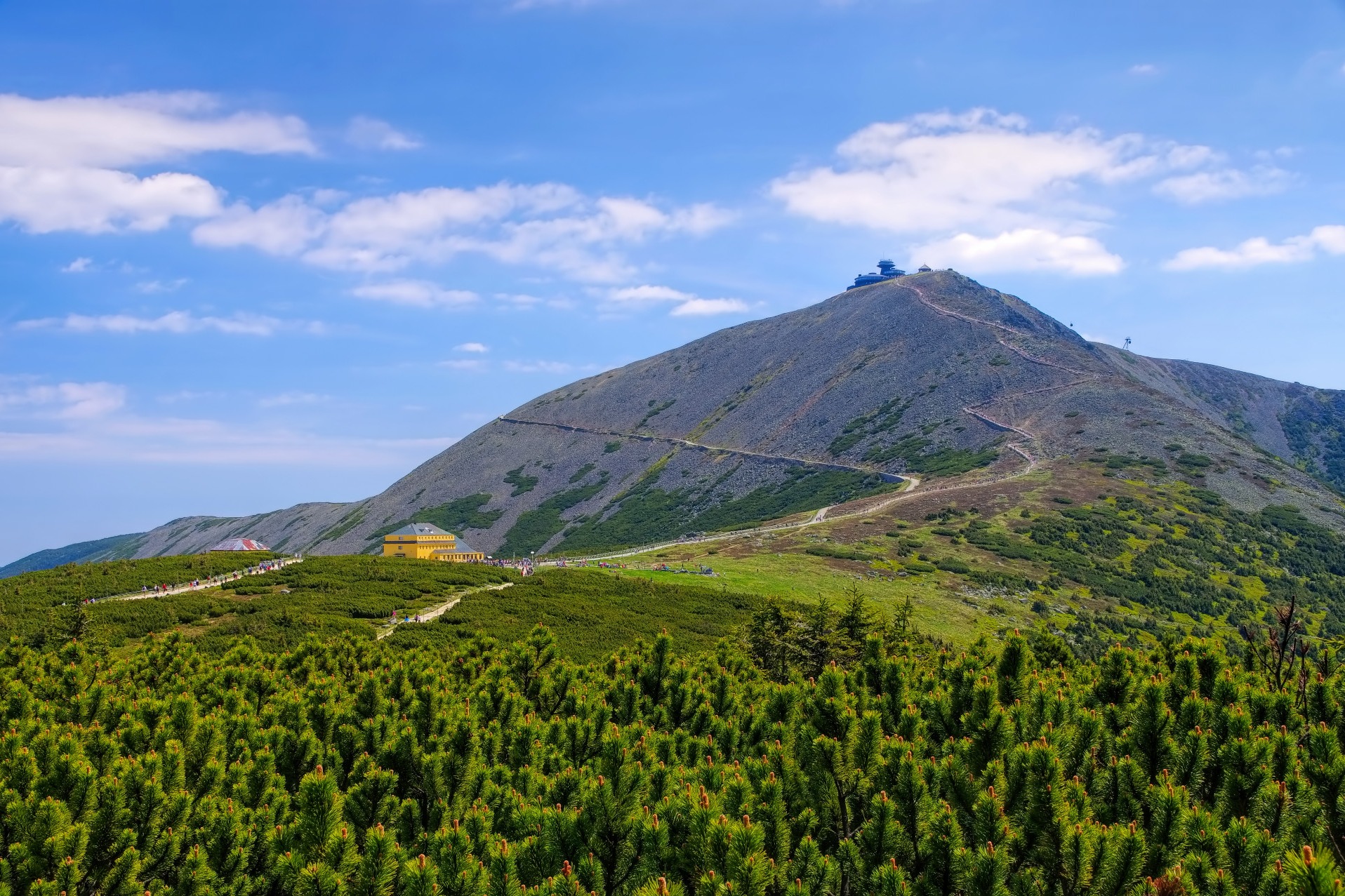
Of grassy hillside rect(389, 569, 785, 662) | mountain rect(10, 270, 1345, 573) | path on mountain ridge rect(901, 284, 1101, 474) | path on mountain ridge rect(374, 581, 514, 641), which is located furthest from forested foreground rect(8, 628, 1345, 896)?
path on mountain ridge rect(901, 284, 1101, 474)

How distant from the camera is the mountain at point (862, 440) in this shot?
364 ft

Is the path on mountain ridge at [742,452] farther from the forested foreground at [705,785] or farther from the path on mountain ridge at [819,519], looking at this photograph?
the forested foreground at [705,785]

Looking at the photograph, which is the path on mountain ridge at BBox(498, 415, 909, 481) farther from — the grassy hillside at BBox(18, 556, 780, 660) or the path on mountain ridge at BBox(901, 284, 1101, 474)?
the grassy hillside at BBox(18, 556, 780, 660)

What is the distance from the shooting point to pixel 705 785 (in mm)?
10273

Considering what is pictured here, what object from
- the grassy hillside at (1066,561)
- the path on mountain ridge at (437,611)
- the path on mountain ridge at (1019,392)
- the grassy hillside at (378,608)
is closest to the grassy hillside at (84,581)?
the grassy hillside at (378,608)

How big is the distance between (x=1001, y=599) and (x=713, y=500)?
84.1 m

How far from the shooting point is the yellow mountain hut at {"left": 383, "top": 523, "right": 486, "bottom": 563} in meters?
90.2

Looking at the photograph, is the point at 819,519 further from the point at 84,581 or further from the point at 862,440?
the point at 84,581

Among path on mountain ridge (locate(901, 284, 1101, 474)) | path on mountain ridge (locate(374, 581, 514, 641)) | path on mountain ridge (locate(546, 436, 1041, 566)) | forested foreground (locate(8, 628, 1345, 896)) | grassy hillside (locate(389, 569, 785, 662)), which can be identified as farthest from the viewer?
path on mountain ridge (locate(901, 284, 1101, 474))

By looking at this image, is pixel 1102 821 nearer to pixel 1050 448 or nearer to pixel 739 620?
pixel 739 620

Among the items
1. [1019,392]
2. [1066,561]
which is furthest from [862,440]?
[1066,561]

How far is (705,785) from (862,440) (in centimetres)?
13933

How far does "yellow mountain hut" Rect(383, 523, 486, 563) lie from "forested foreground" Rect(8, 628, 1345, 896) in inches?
2939

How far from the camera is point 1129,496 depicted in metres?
87.1
